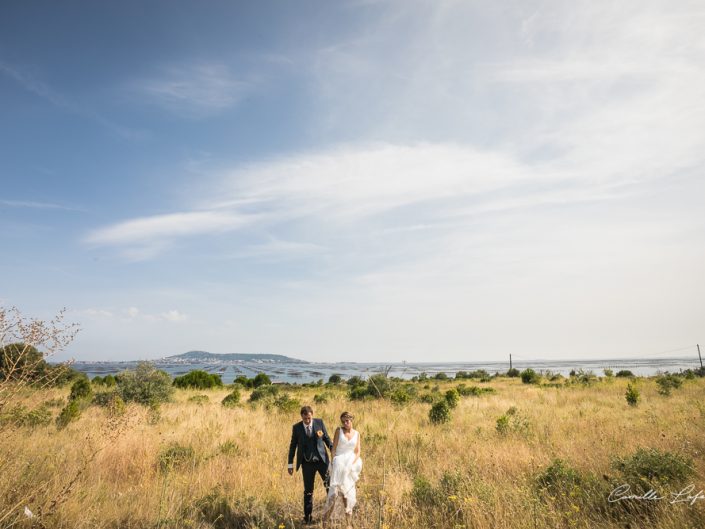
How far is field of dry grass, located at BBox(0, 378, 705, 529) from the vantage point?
5488 millimetres

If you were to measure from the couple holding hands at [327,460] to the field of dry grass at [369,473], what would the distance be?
0.43 m

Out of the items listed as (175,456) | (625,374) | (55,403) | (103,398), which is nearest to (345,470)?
(175,456)

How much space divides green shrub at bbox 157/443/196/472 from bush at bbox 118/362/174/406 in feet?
29.2

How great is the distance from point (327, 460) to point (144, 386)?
16145 millimetres

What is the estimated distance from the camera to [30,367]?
4852 mm

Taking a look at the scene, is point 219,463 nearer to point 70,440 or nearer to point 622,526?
point 70,440

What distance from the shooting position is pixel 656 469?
6.30 metres

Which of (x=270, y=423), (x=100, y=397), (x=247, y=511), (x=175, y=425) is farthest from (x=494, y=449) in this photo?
(x=100, y=397)

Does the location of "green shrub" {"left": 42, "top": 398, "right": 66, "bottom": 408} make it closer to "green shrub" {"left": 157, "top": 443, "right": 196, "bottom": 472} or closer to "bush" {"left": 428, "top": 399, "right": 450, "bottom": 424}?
"green shrub" {"left": 157, "top": 443, "right": 196, "bottom": 472}

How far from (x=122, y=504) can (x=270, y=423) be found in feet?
28.1

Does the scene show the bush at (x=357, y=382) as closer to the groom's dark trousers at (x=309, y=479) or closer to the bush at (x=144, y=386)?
the bush at (x=144, y=386)

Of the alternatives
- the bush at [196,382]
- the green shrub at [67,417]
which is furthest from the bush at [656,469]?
the bush at [196,382]
